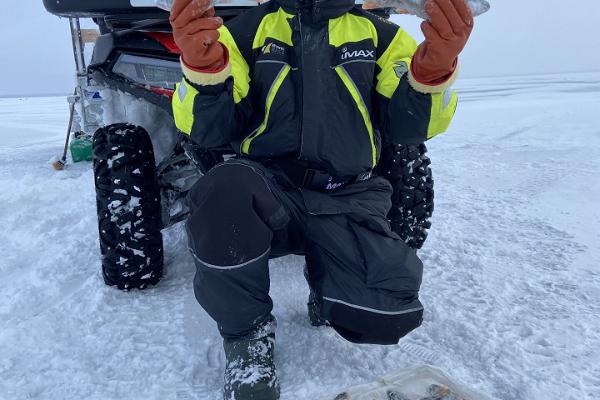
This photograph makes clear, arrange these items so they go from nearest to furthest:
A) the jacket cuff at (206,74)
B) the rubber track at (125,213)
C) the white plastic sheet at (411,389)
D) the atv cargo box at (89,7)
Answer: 1. the white plastic sheet at (411,389)
2. the jacket cuff at (206,74)
3. the rubber track at (125,213)
4. the atv cargo box at (89,7)

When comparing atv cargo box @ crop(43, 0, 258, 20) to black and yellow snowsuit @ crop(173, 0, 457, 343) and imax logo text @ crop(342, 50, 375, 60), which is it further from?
imax logo text @ crop(342, 50, 375, 60)

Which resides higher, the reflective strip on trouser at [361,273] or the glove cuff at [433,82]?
the glove cuff at [433,82]

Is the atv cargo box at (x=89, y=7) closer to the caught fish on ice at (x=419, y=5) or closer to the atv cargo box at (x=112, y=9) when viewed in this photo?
the atv cargo box at (x=112, y=9)

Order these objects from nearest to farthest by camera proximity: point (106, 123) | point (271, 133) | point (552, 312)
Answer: point (271, 133), point (552, 312), point (106, 123)

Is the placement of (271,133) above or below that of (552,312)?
above

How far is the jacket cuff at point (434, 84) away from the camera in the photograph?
58.8 inches

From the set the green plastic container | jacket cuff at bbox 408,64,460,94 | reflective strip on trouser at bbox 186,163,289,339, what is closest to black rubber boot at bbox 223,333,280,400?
reflective strip on trouser at bbox 186,163,289,339

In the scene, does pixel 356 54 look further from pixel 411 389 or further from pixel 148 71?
pixel 411 389

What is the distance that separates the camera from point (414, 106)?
156 cm

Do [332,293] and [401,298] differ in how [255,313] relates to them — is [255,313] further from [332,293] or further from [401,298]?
[401,298]

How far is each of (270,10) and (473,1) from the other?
2.26 feet

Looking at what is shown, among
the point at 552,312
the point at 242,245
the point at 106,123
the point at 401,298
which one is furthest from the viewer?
the point at 106,123

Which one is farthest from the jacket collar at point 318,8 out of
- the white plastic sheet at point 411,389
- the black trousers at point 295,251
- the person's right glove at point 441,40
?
the white plastic sheet at point 411,389

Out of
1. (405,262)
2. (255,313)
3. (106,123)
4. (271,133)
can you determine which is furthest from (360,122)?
(106,123)
